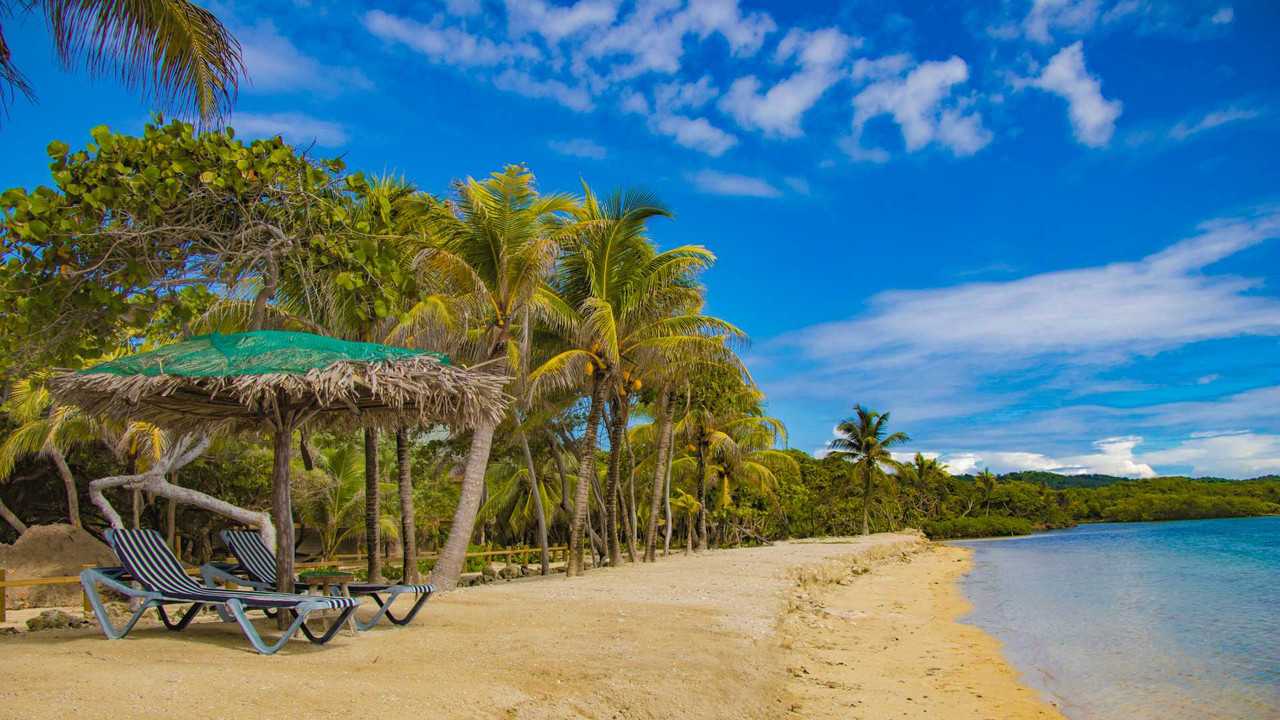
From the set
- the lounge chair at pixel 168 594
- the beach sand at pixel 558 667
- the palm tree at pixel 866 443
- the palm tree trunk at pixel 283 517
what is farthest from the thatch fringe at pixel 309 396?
the palm tree at pixel 866 443

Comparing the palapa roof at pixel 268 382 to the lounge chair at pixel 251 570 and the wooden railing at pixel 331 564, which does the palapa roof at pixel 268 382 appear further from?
the wooden railing at pixel 331 564

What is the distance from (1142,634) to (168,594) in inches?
523

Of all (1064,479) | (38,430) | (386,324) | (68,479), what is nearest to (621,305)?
(386,324)

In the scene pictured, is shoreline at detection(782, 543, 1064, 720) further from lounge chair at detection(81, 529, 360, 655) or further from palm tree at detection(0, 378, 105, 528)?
palm tree at detection(0, 378, 105, 528)

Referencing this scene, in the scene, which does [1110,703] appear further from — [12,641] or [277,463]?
[12,641]

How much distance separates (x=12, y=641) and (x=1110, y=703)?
9.81 m

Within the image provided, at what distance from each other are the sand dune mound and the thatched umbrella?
682 centimetres

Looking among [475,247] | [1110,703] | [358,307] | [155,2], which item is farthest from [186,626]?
[1110,703]

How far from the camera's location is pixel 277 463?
7504mm

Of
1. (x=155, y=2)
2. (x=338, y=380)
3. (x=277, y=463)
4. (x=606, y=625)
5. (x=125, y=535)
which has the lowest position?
(x=606, y=625)

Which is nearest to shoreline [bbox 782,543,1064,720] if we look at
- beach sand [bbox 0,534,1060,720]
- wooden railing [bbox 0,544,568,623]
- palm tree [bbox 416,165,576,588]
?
beach sand [bbox 0,534,1060,720]

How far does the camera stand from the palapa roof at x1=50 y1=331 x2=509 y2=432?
268 inches

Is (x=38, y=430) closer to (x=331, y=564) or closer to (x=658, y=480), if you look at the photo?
(x=331, y=564)

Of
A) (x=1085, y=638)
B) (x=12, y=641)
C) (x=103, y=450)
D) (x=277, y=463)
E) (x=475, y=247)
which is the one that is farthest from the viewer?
(x=103, y=450)
